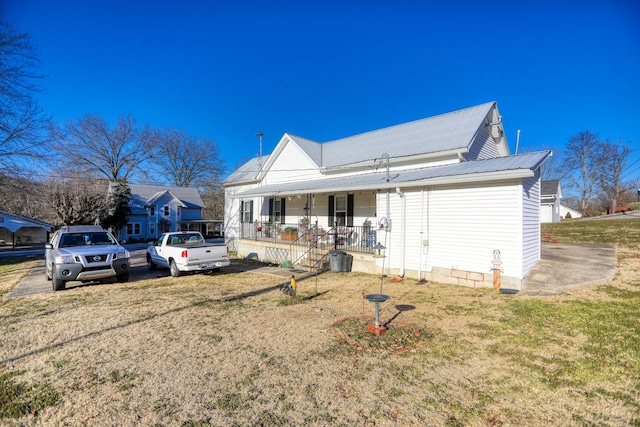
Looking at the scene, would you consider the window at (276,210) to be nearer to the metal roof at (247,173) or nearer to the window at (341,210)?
the metal roof at (247,173)

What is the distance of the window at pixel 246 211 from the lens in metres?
19.7

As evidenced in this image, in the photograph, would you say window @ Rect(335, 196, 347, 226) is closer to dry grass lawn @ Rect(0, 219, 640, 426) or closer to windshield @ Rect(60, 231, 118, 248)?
dry grass lawn @ Rect(0, 219, 640, 426)

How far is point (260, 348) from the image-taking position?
4531 mm

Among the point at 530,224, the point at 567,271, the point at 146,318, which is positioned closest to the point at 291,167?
the point at 530,224

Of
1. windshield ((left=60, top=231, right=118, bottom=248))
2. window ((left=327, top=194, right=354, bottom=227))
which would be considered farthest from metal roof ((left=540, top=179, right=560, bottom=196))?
windshield ((left=60, top=231, right=118, bottom=248))

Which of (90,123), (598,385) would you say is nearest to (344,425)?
(598,385)

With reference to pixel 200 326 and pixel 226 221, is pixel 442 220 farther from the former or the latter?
pixel 226 221

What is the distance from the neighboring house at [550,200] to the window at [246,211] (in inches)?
1125

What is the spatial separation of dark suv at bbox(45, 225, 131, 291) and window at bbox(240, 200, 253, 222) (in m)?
10.1

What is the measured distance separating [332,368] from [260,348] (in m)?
1.25

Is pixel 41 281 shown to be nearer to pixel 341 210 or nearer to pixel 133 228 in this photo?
pixel 341 210

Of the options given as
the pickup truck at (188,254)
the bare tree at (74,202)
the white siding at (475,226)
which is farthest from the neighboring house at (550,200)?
the bare tree at (74,202)

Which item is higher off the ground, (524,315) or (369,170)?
(369,170)

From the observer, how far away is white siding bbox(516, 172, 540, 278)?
8.25 m
